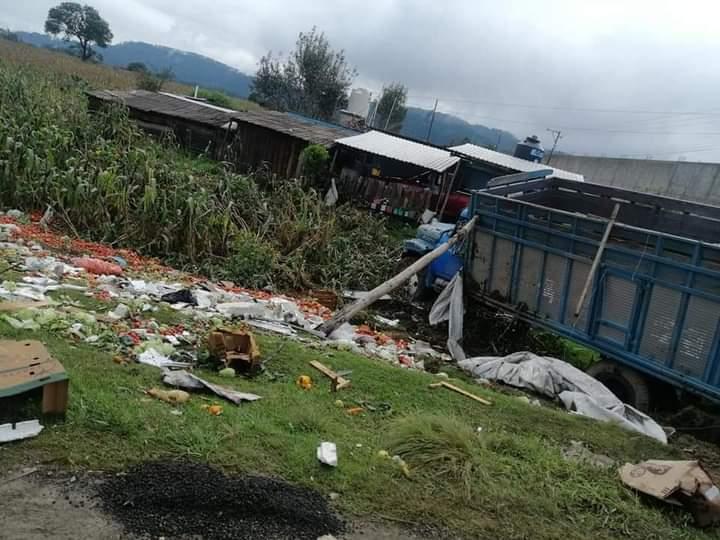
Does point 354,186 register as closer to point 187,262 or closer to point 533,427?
point 187,262

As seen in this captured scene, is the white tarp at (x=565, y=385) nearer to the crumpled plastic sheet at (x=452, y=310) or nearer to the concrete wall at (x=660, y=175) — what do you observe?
the crumpled plastic sheet at (x=452, y=310)

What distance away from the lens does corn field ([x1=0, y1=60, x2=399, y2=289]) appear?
31.6ft

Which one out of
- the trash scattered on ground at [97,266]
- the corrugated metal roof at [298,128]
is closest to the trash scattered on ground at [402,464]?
the trash scattered on ground at [97,266]

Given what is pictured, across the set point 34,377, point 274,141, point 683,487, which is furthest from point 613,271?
point 274,141

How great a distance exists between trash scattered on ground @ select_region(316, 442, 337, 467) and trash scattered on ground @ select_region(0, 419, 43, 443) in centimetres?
153

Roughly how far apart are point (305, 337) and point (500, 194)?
391 centimetres

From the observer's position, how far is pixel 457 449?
156 inches

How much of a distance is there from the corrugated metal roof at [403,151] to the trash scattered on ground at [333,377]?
9.25 metres

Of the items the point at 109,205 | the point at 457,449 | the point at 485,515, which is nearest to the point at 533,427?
the point at 457,449

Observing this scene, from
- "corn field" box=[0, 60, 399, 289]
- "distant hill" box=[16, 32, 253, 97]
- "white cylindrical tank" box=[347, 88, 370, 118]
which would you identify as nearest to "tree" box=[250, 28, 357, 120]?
"white cylindrical tank" box=[347, 88, 370, 118]

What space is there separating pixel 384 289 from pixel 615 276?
8.94 ft

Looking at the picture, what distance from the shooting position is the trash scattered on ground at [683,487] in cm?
378

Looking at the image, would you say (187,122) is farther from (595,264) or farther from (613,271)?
(613,271)

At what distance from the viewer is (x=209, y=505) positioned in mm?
3029
